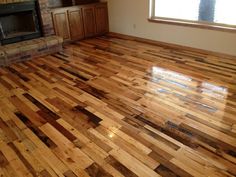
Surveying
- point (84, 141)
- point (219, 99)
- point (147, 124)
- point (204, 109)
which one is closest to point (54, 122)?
point (84, 141)

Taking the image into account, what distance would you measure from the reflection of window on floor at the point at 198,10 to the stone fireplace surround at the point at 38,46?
2.26 meters

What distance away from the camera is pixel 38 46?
14.8 feet

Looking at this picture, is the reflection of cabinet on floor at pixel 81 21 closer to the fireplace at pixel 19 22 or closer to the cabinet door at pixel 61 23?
the cabinet door at pixel 61 23

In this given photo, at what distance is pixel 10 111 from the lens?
2.77 m

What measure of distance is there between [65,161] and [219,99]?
6.46 feet

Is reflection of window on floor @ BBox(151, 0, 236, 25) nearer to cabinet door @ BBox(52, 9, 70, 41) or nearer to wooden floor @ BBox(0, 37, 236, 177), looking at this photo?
wooden floor @ BBox(0, 37, 236, 177)

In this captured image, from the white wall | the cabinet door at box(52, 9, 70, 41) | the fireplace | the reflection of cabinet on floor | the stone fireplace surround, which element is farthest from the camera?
the reflection of cabinet on floor

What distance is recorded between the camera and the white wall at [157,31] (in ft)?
13.1

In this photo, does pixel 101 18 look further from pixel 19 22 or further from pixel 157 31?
pixel 19 22

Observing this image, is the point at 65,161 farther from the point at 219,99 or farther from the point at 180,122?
the point at 219,99

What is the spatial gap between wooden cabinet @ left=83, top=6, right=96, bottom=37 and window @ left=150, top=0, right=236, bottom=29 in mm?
1543

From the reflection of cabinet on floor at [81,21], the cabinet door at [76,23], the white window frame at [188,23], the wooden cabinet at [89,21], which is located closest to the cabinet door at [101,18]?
the reflection of cabinet on floor at [81,21]

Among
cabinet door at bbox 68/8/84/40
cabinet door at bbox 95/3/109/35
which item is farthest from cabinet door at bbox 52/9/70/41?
cabinet door at bbox 95/3/109/35

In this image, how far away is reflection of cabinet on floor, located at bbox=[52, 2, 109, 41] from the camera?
5031 mm
